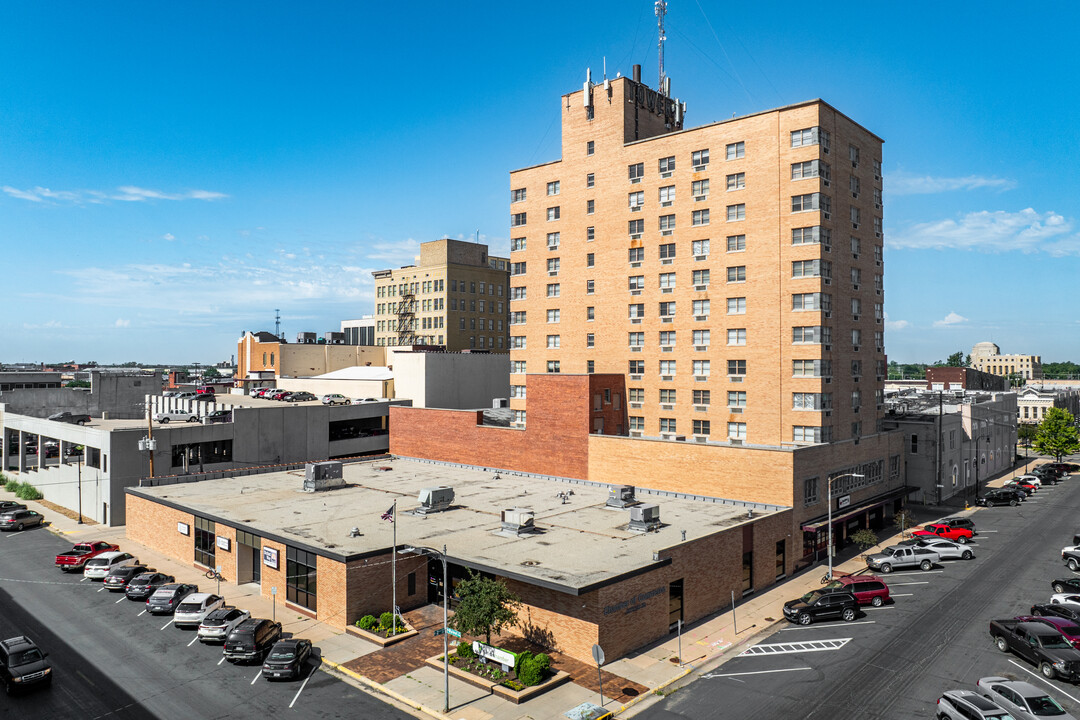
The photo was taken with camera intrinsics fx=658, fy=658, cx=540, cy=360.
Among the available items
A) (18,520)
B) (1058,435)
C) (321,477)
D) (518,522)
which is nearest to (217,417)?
(18,520)

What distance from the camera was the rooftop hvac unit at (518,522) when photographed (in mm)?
40438

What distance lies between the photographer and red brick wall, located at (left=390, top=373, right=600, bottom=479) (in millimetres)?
60156

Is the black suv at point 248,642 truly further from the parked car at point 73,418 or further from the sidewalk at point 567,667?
the parked car at point 73,418

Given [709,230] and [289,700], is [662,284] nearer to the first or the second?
[709,230]

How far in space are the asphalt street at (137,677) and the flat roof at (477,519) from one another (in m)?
7.15

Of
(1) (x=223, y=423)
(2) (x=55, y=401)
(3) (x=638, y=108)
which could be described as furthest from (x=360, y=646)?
(2) (x=55, y=401)

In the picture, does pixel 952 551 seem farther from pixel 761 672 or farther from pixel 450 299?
pixel 450 299

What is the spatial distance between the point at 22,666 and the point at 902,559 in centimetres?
5306

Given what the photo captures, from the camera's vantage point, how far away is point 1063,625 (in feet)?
110

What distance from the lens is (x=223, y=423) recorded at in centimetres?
7294

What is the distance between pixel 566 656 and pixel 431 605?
10670 mm

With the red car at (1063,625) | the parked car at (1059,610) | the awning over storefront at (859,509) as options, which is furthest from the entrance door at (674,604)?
the parked car at (1059,610)

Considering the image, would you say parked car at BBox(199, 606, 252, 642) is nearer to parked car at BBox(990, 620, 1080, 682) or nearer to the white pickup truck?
parked car at BBox(990, 620, 1080, 682)

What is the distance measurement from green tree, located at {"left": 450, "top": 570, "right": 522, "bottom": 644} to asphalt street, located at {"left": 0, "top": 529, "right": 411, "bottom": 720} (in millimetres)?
4974
